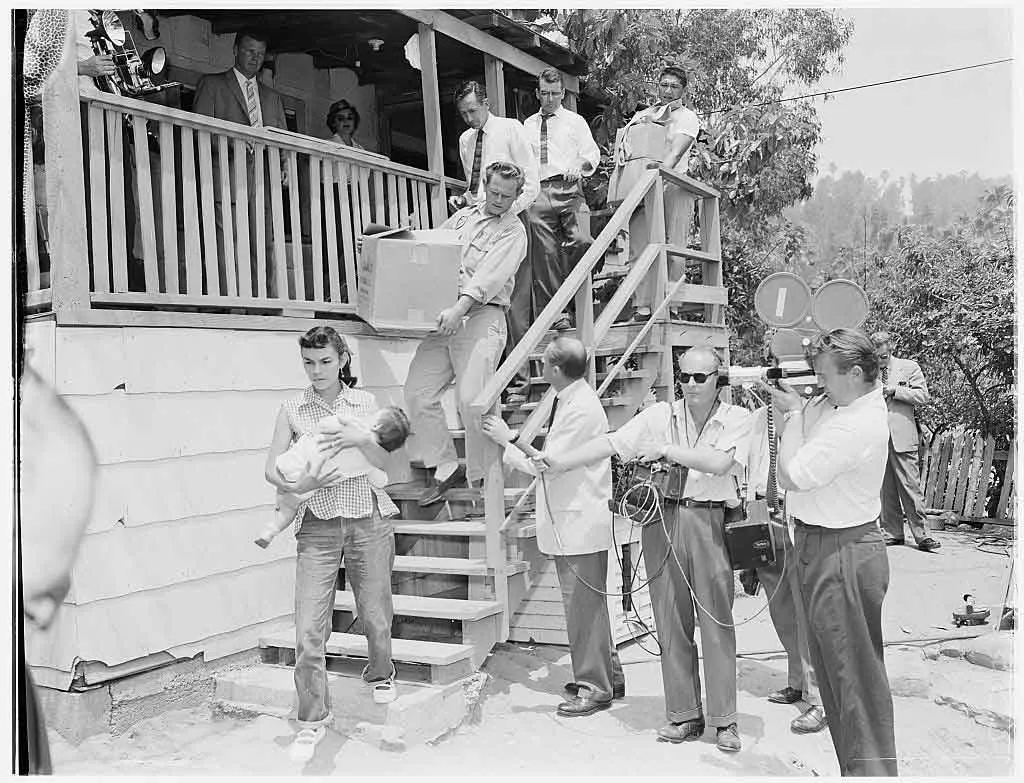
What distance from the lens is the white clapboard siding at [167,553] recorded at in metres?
4.23

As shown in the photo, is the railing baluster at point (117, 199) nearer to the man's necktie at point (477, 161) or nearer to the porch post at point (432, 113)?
the man's necktie at point (477, 161)

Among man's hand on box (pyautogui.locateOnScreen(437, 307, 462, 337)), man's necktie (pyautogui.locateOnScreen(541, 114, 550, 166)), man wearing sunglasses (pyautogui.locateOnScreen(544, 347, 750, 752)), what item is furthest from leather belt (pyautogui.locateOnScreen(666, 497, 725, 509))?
man's necktie (pyautogui.locateOnScreen(541, 114, 550, 166))

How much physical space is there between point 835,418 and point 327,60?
19.6 ft

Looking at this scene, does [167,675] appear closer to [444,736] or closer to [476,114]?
[444,736]

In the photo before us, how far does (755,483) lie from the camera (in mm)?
4086

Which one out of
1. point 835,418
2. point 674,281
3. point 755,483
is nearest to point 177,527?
point 755,483

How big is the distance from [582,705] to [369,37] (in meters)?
5.37

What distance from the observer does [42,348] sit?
166 inches

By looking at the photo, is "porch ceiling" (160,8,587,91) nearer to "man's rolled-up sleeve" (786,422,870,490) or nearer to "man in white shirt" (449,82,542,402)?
"man in white shirt" (449,82,542,402)

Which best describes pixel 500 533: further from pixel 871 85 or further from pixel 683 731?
pixel 871 85

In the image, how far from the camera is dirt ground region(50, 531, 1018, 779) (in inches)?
156

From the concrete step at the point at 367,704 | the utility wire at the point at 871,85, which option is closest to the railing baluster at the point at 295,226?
the concrete step at the point at 367,704

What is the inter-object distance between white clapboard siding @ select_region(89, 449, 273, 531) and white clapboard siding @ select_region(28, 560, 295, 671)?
1.16 ft

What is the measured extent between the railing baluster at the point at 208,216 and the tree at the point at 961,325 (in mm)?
7874
